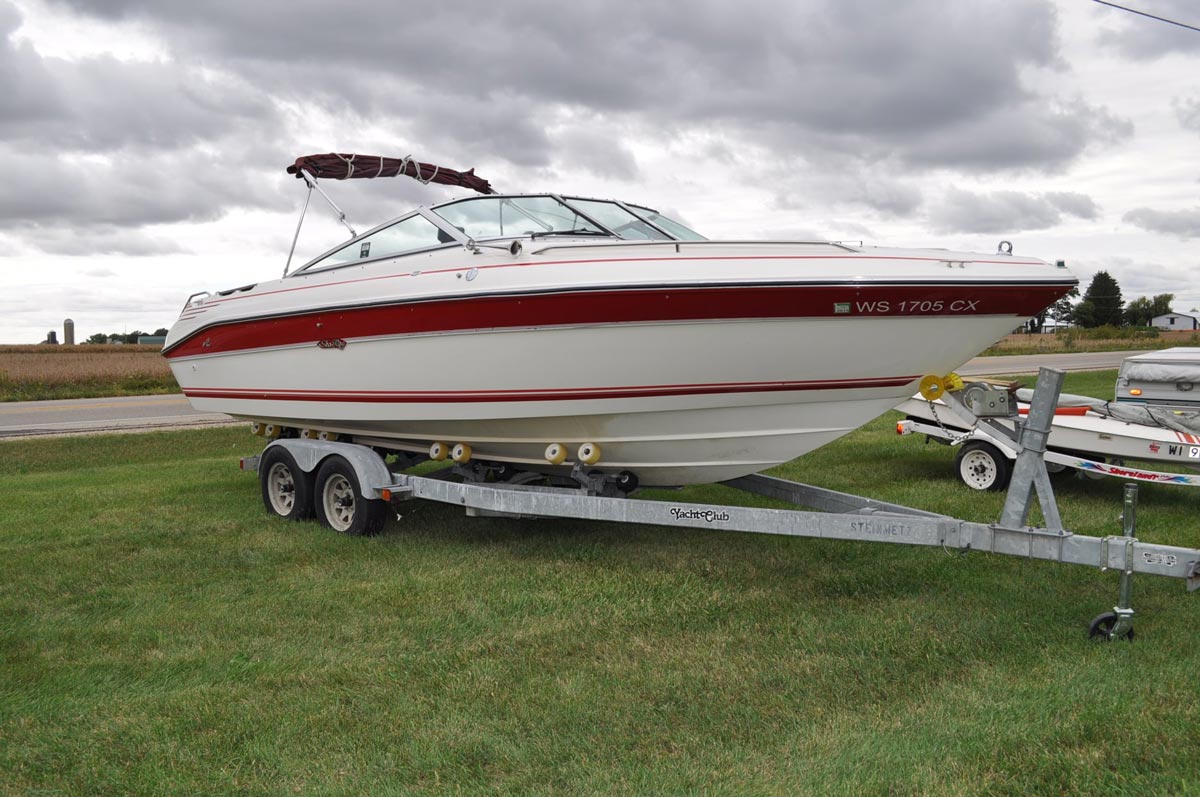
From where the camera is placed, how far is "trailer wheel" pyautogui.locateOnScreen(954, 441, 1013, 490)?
7328 millimetres

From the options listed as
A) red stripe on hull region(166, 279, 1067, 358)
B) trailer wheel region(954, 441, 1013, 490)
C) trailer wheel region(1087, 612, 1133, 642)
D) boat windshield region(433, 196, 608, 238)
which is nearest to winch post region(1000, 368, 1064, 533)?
trailer wheel region(1087, 612, 1133, 642)

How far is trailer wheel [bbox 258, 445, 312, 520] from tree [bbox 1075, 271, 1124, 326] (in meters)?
77.6

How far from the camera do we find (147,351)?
32156 mm

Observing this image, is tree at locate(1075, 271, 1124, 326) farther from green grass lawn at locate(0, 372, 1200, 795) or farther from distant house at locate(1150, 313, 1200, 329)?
green grass lawn at locate(0, 372, 1200, 795)

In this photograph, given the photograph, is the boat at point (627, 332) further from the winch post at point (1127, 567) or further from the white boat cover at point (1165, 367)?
the white boat cover at point (1165, 367)

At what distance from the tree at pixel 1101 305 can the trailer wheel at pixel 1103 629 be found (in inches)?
3075

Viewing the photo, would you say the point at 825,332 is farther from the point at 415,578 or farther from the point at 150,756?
the point at 150,756

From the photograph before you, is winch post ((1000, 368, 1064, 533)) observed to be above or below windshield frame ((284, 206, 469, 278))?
below

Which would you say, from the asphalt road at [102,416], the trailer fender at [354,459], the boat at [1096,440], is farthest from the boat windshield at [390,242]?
the asphalt road at [102,416]

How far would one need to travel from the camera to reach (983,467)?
7.46 metres

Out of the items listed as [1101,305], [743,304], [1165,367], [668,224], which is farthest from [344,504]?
[1101,305]

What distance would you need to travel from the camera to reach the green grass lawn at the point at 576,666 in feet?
9.70

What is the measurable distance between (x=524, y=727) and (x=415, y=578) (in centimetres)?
197

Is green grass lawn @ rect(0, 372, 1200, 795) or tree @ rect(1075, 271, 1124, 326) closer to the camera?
green grass lawn @ rect(0, 372, 1200, 795)
